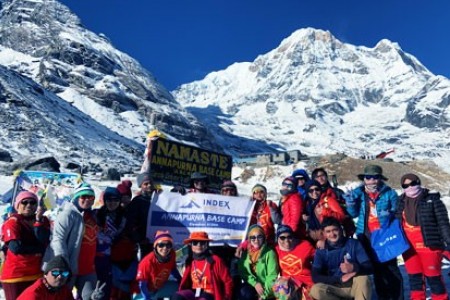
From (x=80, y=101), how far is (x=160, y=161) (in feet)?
463

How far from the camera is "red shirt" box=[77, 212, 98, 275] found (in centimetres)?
575

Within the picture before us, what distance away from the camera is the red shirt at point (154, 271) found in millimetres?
6016

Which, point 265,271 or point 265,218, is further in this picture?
point 265,218

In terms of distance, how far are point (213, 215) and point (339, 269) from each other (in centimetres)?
256

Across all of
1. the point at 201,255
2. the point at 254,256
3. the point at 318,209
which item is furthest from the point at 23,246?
the point at 318,209

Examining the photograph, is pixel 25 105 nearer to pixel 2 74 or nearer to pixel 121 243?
pixel 2 74

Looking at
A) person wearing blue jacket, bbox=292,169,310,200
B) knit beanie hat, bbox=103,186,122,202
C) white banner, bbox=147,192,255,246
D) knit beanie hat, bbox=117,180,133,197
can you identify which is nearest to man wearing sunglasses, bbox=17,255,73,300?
knit beanie hat, bbox=103,186,122,202

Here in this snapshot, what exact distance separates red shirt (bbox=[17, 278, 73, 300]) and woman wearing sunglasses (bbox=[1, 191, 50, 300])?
896 millimetres

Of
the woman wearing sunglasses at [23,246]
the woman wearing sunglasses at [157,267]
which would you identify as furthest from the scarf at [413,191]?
the woman wearing sunglasses at [23,246]

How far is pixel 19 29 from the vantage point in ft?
636

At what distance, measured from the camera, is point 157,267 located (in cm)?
612

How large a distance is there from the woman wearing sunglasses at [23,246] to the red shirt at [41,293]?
0.90 metres

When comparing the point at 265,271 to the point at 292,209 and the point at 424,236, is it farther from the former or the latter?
the point at 424,236

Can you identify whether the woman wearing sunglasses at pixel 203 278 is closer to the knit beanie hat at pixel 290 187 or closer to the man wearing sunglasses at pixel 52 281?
the knit beanie hat at pixel 290 187
